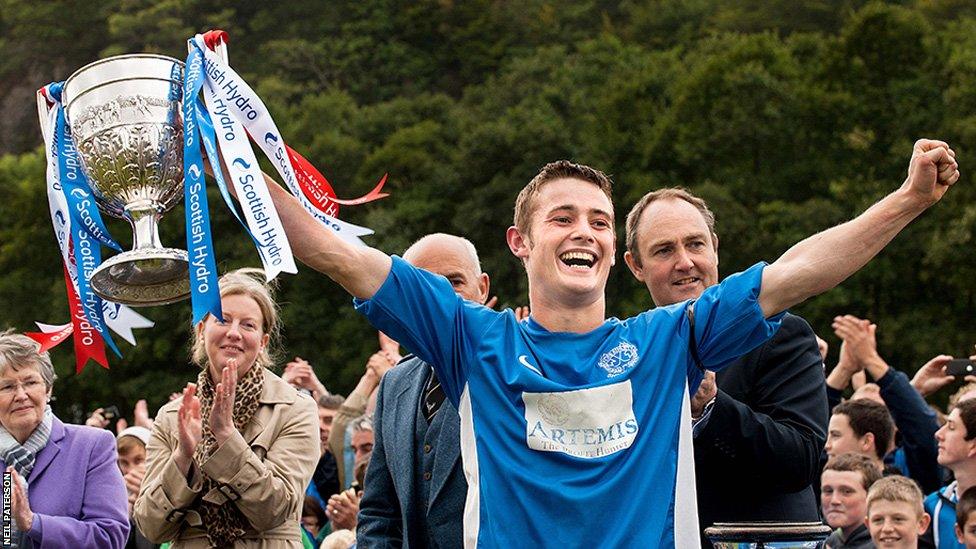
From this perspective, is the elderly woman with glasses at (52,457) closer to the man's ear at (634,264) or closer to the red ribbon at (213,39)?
the man's ear at (634,264)

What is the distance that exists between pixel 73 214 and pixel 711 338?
2.00 metres

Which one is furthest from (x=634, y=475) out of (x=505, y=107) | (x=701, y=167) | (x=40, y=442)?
(x=505, y=107)

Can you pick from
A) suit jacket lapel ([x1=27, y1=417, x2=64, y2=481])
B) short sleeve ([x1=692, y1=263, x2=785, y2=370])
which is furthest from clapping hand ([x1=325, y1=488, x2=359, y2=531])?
short sleeve ([x1=692, y1=263, x2=785, y2=370])

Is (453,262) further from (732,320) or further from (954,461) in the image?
(954,461)

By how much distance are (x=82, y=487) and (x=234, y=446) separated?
0.92 m

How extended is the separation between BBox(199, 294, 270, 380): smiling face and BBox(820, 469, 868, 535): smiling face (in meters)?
3.23

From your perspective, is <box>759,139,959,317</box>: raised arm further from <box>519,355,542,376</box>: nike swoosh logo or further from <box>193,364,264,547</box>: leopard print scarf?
<box>193,364,264,547</box>: leopard print scarf

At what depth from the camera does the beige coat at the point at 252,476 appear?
6105mm

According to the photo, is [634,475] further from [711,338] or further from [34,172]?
[34,172]

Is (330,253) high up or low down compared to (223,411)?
up

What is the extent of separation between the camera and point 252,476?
240 inches

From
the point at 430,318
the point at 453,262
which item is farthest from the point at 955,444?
the point at 430,318

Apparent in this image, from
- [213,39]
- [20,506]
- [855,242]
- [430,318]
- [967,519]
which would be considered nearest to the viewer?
[855,242]

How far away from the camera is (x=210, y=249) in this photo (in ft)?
13.9
